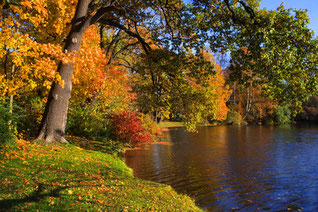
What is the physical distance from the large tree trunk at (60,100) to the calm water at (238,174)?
3746mm

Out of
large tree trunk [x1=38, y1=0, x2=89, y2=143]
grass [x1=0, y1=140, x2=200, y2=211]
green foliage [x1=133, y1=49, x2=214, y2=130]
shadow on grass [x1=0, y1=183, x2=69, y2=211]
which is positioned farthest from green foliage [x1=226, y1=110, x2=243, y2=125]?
shadow on grass [x1=0, y1=183, x2=69, y2=211]

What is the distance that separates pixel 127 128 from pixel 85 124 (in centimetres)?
262

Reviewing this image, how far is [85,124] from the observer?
1441 centimetres

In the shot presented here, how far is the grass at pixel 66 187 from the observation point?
13.8 feet

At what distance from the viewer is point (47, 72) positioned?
775 centimetres

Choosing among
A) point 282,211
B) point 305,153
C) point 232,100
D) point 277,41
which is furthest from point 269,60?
point 232,100

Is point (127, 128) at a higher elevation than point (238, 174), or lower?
higher

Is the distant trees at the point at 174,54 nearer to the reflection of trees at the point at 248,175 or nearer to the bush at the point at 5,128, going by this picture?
the bush at the point at 5,128

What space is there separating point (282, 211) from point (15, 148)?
7.81 metres

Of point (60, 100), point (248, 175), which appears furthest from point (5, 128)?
point (248, 175)

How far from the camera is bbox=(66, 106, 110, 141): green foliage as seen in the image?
14321 millimetres

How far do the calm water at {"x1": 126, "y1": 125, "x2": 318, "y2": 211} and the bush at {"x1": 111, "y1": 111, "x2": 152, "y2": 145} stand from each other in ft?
2.93

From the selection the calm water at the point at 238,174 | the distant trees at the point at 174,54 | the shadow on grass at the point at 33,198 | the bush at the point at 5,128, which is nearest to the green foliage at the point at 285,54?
the distant trees at the point at 174,54

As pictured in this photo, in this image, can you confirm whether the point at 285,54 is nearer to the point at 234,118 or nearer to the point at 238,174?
the point at 238,174
